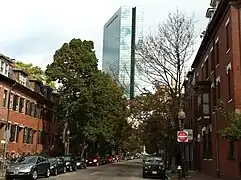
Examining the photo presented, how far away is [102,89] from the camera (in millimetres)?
50406

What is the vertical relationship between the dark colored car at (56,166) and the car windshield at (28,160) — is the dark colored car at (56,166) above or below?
below

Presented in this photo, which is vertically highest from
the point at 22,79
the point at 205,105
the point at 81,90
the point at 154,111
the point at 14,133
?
the point at 22,79

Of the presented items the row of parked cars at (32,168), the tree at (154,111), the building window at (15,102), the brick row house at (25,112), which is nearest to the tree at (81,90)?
the brick row house at (25,112)

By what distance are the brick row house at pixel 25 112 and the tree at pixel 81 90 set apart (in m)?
3.49

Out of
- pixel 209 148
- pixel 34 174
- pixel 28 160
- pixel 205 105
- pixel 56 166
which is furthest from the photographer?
pixel 209 148

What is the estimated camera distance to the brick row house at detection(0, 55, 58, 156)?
133 feet

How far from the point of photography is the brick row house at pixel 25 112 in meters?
40.5

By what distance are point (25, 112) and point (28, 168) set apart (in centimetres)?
2302

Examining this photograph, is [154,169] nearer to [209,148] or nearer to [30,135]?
[209,148]

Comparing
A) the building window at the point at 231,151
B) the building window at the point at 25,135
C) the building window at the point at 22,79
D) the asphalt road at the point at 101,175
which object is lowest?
the asphalt road at the point at 101,175

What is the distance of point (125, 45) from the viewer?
30.4m

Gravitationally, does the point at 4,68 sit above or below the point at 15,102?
above

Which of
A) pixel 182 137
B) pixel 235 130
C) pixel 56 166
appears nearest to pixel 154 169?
pixel 56 166

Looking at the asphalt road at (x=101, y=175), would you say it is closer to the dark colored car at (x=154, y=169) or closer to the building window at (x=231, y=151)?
the dark colored car at (x=154, y=169)
